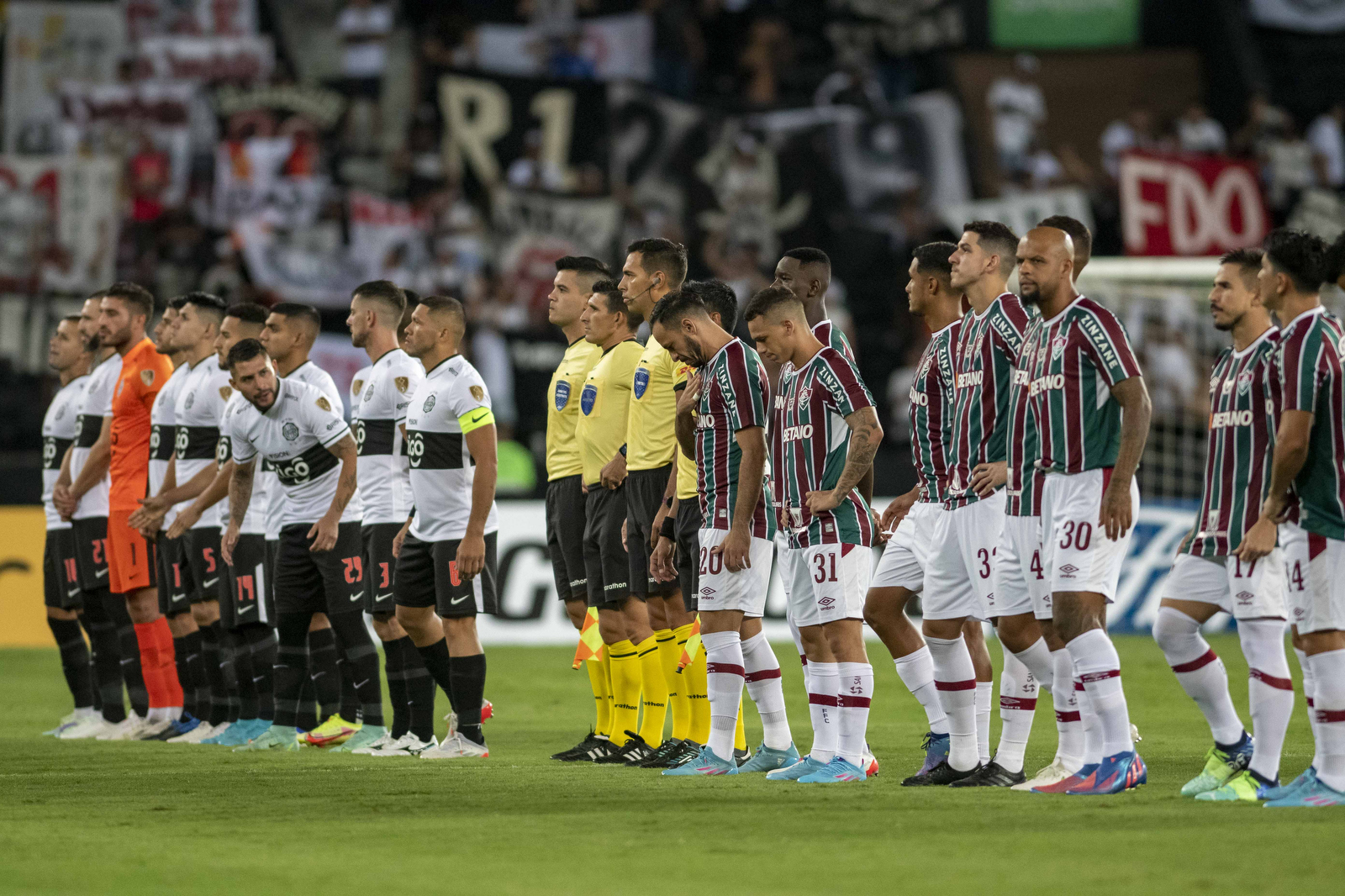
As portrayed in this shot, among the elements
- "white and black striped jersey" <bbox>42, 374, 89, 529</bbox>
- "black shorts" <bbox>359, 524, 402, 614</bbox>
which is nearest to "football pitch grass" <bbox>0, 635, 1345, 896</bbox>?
"black shorts" <bbox>359, 524, 402, 614</bbox>

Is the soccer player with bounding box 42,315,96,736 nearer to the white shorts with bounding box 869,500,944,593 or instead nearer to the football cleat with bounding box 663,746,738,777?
the football cleat with bounding box 663,746,738,777

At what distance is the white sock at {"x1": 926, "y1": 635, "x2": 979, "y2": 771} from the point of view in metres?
7.71

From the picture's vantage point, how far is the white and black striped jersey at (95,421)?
38.3 feet

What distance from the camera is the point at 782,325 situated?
812cm

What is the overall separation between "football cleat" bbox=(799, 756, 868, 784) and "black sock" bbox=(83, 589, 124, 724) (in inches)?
222

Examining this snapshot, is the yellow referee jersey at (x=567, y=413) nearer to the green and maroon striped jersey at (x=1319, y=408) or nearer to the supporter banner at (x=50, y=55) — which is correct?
the green and maroon striped jersey at (x=1319, y=408)

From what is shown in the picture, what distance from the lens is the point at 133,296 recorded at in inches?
460

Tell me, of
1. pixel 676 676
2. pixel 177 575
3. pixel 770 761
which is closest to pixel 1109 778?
pixel 770 761

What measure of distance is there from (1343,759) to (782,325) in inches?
121

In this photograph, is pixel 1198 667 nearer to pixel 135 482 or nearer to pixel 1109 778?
pixel 1109 778

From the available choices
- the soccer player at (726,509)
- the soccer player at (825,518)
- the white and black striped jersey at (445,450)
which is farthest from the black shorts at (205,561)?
the soccer player at (825,518)

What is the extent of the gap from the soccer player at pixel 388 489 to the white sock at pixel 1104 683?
13.0 feet

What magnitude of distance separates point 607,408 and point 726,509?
4.54 ft

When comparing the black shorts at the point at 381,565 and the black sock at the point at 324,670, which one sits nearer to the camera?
the black shorts at the point at 381,565
